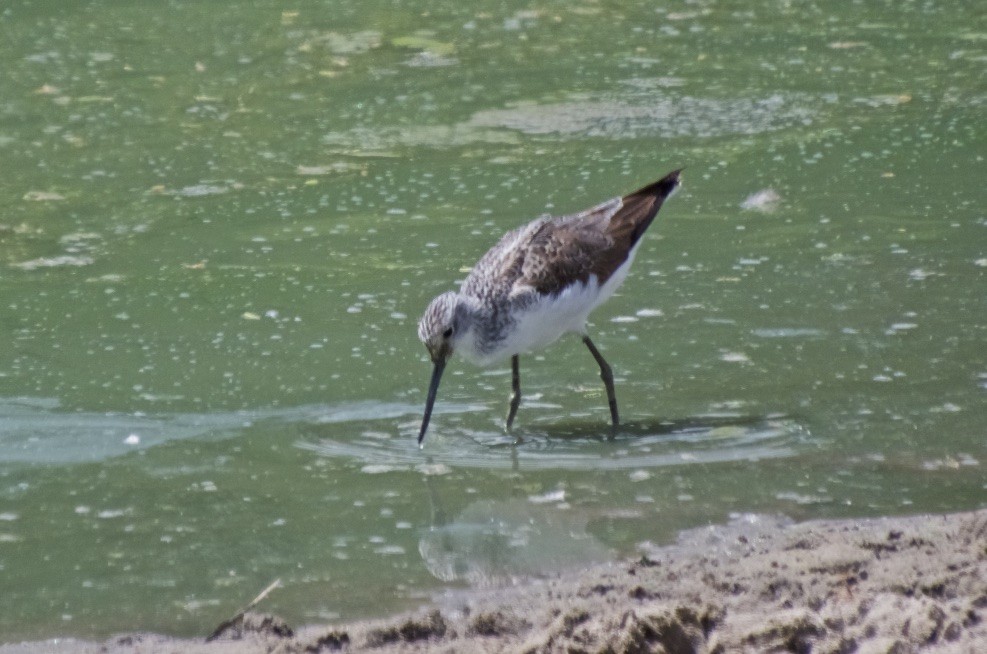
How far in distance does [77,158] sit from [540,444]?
218 inches

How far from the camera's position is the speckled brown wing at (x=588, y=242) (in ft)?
23.1

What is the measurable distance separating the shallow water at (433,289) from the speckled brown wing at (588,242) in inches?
22.0

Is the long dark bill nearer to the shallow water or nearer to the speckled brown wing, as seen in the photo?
the shallow water

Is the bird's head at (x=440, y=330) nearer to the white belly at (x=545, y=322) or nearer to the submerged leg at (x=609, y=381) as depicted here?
Answer: the white belly at (x=545, y=322)

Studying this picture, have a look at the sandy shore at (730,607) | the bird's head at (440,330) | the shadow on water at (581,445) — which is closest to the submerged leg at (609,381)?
the shadow on water at (581,445)

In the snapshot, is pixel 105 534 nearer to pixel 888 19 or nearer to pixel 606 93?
→ pixel 606 93

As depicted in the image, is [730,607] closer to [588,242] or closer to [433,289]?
[588,242]

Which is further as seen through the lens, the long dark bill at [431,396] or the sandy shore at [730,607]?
the long dark bill at [431,396]

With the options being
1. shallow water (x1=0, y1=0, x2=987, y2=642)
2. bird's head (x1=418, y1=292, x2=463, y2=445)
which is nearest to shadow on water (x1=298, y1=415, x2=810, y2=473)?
shallow water (x1=0, y1=0, x2=987, y2=642)

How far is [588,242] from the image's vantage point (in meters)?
7.34

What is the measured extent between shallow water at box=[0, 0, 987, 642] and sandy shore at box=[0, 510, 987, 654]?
0.28 metres

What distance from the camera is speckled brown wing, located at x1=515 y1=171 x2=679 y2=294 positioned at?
23.1 ft

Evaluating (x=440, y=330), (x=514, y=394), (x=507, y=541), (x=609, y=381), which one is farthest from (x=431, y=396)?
(x=507, y=541)

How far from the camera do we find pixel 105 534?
5.91 meters
